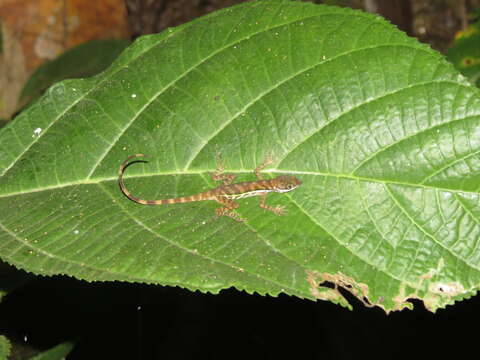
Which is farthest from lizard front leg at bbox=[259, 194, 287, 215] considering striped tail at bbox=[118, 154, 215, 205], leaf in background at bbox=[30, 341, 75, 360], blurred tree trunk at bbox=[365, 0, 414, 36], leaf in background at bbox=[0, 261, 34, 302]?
blurred tree trunk at bbox=[365, 0, 414, 36]

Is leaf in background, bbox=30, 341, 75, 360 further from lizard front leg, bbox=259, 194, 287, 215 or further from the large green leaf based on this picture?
lizard front leg, bbox=259, 194, 287, 215

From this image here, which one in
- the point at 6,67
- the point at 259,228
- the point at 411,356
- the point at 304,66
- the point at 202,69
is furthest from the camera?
the point at 6,67

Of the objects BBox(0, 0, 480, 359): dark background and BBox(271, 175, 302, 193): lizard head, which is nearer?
BBox(271, 175, 302, 193): lizard head

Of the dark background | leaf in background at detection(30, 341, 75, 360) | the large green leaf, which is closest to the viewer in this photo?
the large green leaf

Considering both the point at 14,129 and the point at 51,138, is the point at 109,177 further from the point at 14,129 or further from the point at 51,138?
the point at 14,129

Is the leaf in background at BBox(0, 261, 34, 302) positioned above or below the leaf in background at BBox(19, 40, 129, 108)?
below

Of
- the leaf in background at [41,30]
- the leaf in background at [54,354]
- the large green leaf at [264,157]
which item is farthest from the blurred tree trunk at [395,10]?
the leaf in background at [41,30]

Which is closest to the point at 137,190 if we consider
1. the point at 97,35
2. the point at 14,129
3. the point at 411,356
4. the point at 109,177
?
the point at 109,177

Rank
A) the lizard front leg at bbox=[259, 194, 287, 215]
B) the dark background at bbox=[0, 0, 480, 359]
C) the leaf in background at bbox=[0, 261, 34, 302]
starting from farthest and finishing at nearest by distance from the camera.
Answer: the dark background at bbox=[0, 0, 480, 359], the leaf in background at bbox=[0, 261, 34, 302], the lizard front leg at bbox=[259, 194, 287, 215]
